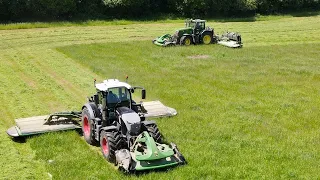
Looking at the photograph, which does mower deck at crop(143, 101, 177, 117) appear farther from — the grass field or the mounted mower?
the mounted mower

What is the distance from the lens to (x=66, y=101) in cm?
1819

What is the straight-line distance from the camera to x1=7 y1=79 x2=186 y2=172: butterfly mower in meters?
11.6

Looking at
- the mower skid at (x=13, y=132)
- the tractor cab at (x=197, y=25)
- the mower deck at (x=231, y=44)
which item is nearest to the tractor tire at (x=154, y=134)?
the mower skid at (x=13, y=132)

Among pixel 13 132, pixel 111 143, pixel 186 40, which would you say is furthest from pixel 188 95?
pixel 186 40

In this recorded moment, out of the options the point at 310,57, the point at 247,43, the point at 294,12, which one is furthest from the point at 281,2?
the point at 310,57

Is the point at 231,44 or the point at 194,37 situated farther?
the point at 194,37

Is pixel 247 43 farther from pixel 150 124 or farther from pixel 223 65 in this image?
pixel 150 124

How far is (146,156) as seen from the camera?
1142cm

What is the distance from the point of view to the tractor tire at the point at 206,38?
102 feet

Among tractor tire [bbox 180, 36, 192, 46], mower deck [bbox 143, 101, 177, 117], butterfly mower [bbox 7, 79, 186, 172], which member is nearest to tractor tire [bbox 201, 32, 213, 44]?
tractor tire [bbox 180, 36, 192, 46]

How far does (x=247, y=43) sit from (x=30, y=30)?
18000 millimetres

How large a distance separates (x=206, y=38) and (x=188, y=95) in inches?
511

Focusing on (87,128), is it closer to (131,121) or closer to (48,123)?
(48,123)

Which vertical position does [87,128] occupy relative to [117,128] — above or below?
below
